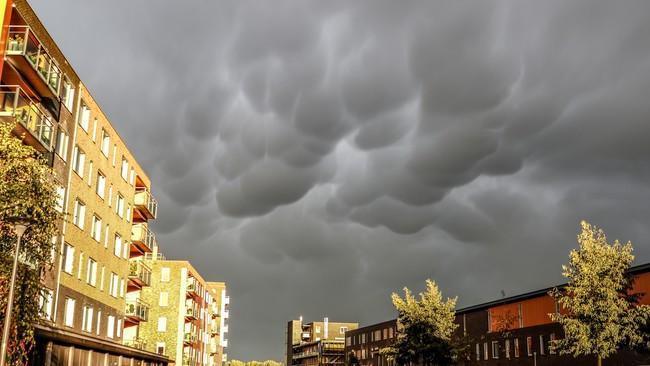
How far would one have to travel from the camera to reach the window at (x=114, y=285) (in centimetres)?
4622

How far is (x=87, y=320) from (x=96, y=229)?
6.10 m

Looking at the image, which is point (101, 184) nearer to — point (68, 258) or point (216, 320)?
point (68, 258)

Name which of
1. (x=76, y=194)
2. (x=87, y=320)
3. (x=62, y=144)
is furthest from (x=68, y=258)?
(x=62, y=144)

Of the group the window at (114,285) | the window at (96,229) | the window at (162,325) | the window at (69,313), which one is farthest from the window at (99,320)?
the window at (162,325)

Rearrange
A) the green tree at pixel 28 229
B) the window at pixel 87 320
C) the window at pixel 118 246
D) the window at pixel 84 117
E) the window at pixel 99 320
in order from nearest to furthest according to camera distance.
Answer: the green tree at pixel 28 229
the window at pixel 84 117
the window at pixel 87 320
the window at pixel 99 320
the window at pixel 118 246

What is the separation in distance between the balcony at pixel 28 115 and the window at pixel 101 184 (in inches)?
449

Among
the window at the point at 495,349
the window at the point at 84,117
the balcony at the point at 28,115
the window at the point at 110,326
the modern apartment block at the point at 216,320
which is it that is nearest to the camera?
the balcony at the point at 28,115

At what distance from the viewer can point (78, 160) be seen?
39.4 metres

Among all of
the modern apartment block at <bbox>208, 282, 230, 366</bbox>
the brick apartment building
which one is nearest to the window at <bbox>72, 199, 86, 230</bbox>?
the brick apartment building

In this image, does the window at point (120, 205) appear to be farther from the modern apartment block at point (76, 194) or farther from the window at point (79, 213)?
the window at point (79, 213)

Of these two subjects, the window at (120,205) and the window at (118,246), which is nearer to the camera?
the window at (118,246)

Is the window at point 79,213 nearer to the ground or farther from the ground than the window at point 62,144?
nearer to the ground

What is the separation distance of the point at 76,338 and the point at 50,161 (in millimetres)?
9736

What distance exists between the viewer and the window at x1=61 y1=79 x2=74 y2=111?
119 feet
